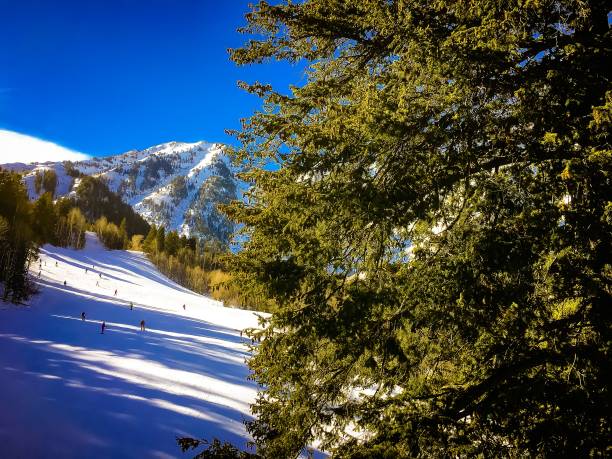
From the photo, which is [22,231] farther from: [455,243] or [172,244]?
[172,244]

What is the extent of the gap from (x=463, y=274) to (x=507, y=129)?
1.46 metres

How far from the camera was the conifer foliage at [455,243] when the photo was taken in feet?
10.8

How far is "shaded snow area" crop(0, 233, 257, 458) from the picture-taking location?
453 inches

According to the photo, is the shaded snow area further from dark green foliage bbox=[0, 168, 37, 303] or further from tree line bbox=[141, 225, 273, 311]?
tree line bbox=[141, 225, 273, 311]

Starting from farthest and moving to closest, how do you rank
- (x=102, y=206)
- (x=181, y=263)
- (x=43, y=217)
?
(x=102, y=206) < (x=181, y=263) < (x=43, y=217)

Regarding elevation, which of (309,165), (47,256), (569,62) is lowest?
(47,256)

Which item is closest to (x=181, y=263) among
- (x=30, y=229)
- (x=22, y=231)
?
(x=30, y=229)

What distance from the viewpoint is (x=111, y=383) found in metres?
16.5

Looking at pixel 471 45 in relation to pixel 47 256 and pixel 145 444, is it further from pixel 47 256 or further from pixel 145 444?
pixel 47 256

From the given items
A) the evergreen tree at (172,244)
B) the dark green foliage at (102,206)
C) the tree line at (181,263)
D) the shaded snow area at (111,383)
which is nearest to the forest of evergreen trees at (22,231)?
the shaded snow area at (111,383)

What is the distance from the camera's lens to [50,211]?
73188 millimetres

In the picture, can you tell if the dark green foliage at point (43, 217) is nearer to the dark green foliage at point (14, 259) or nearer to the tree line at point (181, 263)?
the dark green foliage at point (14, 259)

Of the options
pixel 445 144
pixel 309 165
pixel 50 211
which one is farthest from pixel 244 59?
pixel 50 211

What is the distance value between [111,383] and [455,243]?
17393 mm
